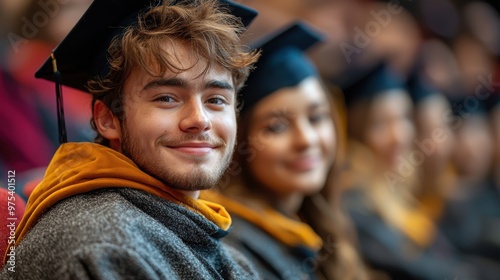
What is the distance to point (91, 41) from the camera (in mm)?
1201

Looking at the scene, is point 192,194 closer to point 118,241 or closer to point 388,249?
point 118,241

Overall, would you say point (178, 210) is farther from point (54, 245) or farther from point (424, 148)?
point (424, 148)

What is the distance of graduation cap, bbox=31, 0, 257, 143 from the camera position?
1.16 metres

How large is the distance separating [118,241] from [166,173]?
21 cm

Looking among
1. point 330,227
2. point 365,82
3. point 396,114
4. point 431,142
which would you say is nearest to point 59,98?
point 330,227

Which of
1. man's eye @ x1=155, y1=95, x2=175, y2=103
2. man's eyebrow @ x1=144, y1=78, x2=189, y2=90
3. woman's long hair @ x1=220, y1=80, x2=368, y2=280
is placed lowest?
woman's long hair @ x1=220, y1=80, x2=368, y2=280

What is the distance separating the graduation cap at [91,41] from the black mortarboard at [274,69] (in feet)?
1.68

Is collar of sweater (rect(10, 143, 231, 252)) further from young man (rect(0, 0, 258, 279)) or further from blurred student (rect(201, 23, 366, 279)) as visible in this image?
blurred student (rect(201, 23, 366, 279))

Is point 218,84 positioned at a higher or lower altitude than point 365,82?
higher

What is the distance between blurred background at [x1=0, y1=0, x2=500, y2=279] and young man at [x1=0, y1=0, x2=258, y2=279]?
1.25 ft

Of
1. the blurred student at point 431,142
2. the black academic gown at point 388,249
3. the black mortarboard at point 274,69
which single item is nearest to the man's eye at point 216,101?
the black mortarboard at point 274,69

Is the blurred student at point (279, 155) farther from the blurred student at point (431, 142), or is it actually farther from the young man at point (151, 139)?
the blurred student at point (431, 142)

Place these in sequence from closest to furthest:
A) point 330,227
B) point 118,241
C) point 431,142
Answer: point 118,241
point 330,227
point 431,142

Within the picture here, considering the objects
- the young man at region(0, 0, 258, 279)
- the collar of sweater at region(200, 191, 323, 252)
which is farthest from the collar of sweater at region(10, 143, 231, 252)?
the collar of sweater at region(200, 191, 323, 252)
